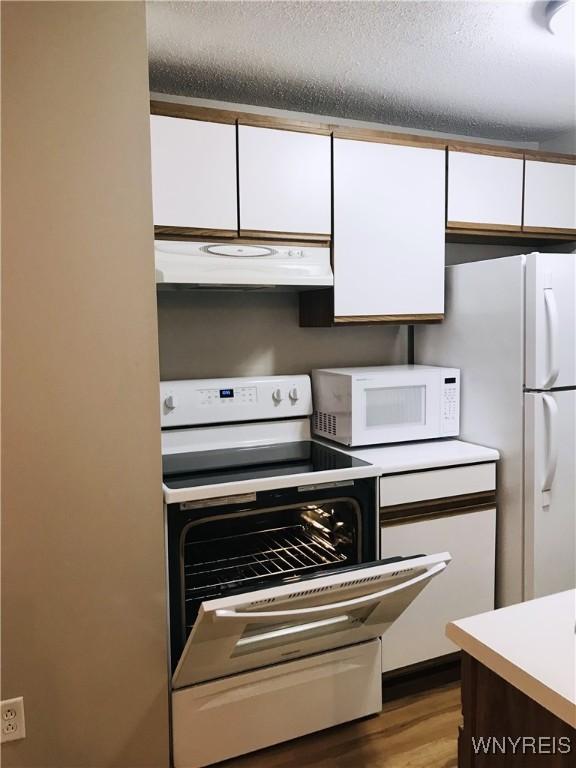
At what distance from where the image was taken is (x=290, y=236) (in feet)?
7.80

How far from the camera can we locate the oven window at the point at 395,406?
8.25 feet

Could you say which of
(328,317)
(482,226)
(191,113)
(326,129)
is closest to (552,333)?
(482,226)

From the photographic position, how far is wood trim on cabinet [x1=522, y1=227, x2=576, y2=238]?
2.87 meters

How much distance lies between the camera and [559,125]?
306cm

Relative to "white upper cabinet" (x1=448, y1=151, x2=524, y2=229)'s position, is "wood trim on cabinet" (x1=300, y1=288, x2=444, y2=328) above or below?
below

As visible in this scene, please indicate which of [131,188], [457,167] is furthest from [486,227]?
[131,188]

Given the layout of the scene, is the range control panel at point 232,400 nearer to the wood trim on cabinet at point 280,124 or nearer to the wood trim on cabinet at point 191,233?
the wood trim on cabinet at point 191,233

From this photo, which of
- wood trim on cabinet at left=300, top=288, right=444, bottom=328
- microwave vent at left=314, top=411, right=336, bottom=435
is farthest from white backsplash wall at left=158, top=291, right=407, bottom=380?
microwave vent at left=314, top=411, right=336, bottom=435

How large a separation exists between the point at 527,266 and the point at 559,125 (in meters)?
1.16

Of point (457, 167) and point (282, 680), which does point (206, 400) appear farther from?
point (457, 167)

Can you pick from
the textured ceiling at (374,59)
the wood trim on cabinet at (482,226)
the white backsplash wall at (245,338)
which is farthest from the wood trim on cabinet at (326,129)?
the white backsplash wall at (245,338)

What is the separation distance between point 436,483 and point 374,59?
162 cm

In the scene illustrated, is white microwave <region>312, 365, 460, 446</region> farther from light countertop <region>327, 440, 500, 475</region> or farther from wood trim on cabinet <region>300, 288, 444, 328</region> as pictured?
wood trim on cabinet <region>300, 288, 444, 328</region>

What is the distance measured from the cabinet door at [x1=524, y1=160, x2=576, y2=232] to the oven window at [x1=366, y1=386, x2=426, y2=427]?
1.01m
